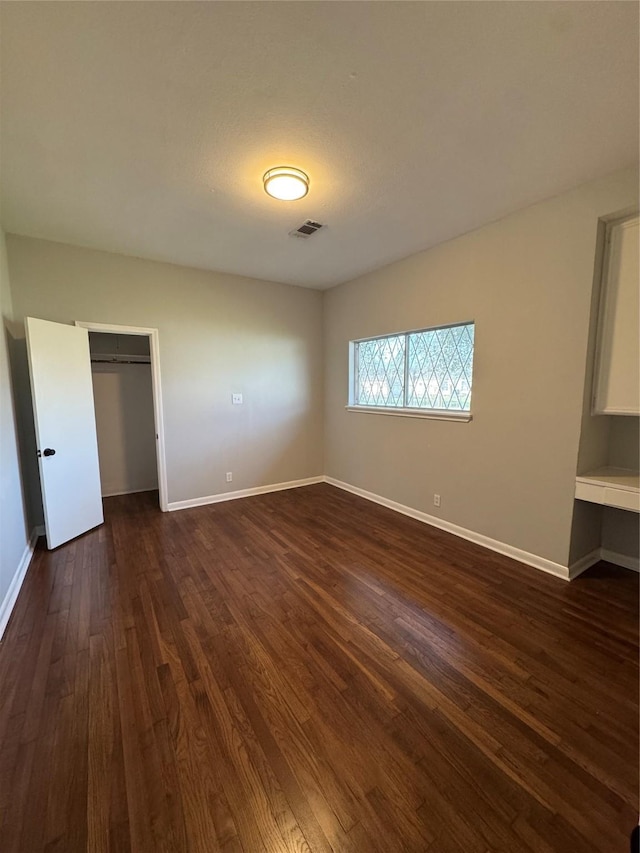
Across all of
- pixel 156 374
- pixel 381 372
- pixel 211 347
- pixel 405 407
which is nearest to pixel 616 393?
pixel 405 407

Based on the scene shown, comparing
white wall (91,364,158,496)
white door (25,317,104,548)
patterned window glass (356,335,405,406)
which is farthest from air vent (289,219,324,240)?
white wall (91,364,158,496)

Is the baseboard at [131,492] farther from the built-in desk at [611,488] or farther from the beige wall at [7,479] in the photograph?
the built-in desk at [611,488]

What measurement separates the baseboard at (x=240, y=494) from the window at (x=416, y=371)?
1403 millimetres

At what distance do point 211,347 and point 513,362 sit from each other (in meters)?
3.24

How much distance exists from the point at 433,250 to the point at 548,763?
3642mm

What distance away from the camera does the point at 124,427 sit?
4789 mm

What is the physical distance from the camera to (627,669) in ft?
5.68

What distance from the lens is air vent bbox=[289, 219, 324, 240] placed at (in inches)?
113

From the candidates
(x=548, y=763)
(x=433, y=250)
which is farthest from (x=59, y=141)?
(x=548, y=763)

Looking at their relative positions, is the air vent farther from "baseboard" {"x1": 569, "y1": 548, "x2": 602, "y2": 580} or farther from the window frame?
"baseboard" {"x1": 569, "y1": 548, "x2": 602, "y2": 580}

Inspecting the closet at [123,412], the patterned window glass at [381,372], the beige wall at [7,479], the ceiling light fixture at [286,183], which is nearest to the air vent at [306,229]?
the ceiling light fixture at [286,183]

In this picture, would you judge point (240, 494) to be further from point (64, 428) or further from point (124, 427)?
point (64, 428)

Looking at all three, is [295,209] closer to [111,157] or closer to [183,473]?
[111,157]

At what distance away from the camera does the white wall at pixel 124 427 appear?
464 cm
